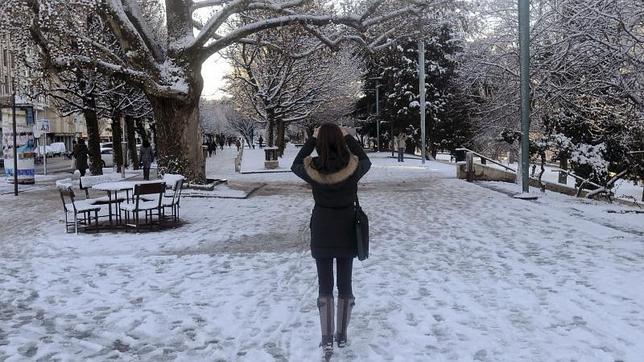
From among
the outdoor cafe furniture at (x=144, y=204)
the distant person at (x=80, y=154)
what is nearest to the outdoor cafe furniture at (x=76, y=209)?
the outdoor cafe furniture at (x=144, y=204)

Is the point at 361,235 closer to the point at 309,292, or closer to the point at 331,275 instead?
the point at 331,275

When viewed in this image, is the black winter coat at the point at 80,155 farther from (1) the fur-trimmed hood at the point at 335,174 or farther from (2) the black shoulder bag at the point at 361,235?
(2) the black shoulder bag at the point at 361,235

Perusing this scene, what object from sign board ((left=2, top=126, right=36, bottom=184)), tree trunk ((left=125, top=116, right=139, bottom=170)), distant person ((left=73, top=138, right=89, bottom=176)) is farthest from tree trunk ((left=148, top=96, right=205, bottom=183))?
tree trunk ((left=125, top=116, right=139, bottom=170))

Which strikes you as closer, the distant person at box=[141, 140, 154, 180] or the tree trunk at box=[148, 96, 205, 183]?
the tree trunk at box=[148, 96, 205, 183]

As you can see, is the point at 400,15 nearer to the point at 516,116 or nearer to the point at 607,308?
the point at 516,116

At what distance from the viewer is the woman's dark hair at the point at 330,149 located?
441 centimetres

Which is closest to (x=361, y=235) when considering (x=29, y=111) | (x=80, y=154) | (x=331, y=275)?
(x=331, y=275)

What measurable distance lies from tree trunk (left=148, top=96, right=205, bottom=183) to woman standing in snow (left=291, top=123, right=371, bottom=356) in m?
12.6

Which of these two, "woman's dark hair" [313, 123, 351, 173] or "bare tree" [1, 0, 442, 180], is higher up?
"bare tree" [1, 0, 442, 180]

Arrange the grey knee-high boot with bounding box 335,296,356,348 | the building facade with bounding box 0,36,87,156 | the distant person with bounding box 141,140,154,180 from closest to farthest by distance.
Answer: the grey knee-high boot with bounding box 335,296,356,348
the building facade with bounding box 0,36,87,156
the distant person with bounding box 141,140,154,180

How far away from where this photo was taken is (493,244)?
9.05m

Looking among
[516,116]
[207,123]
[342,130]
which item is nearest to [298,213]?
[342,130]

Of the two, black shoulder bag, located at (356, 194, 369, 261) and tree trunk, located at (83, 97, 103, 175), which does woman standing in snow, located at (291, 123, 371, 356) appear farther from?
tree trunk, located at (83, 97, 103, 175)

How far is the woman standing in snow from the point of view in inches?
176
